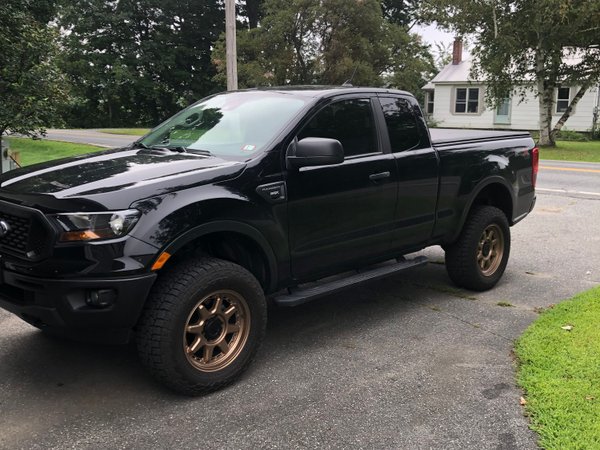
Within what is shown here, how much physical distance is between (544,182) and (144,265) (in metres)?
12.5

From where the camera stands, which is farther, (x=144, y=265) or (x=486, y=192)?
(x=486, y=192)

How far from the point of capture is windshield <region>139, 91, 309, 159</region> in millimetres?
4012

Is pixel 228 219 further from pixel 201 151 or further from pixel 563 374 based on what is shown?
pixel 563 374

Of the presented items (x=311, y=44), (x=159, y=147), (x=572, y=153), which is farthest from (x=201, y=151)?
(x=311, y=44)

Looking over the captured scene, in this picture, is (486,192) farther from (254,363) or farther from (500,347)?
(254,363)

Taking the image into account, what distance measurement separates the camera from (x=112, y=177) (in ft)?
11.0

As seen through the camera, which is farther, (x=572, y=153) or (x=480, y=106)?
(x=480, y=106)

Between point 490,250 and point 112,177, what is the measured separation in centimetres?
383

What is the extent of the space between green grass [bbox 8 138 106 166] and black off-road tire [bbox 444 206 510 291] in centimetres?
1494

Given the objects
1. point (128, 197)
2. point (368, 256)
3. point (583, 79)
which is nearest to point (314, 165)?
point (368, 256)

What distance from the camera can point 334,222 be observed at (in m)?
4.16

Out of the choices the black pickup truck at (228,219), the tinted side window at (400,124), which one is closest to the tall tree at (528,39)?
the tinted side window at (400,124)

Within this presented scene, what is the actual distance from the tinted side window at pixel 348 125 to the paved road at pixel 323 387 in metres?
1.45

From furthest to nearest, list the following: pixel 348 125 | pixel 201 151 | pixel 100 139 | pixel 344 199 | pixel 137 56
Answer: pixel 137 56, pixel 100 139, pixel 348 125, pixel 344 199, pixel 201 151
